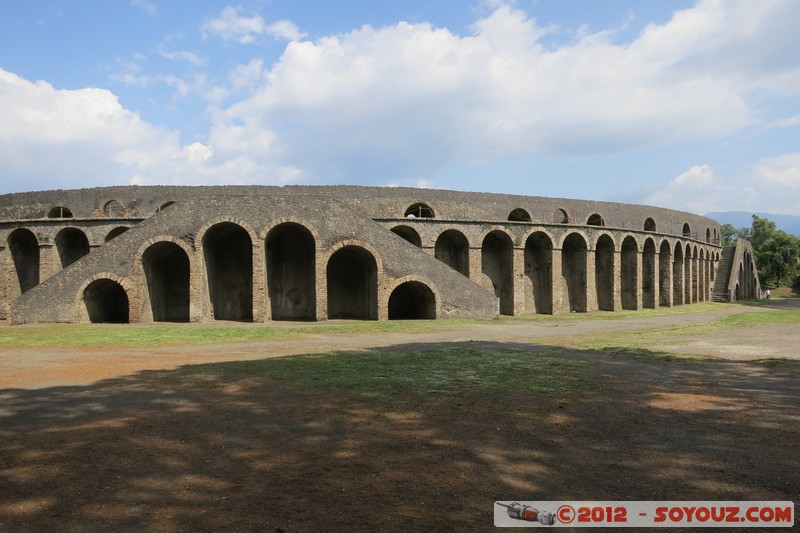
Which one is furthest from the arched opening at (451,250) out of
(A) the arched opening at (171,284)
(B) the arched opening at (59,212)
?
(B) the arched opening at (59,212)

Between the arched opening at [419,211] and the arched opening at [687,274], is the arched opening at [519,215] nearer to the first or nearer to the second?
the arched opening at [419,211]

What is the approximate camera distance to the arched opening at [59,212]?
2747 cm

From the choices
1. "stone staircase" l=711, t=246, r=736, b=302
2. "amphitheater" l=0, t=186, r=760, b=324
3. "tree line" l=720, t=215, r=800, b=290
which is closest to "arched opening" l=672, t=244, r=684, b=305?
"amphitheater" l=0, t=186, r=760, b=324

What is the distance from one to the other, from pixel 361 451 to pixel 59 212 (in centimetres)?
3009

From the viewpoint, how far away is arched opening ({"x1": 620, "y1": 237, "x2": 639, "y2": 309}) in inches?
1200

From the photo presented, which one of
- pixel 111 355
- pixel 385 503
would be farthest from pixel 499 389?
pixel 111 355

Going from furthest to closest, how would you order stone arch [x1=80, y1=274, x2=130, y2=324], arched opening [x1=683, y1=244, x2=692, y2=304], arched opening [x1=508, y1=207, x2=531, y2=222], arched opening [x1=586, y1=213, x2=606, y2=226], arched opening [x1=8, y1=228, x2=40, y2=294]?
1. arched opening [x1=683, y1=244, x2=692, y2=304]
2. arched opening [x1=586, y1=213, x2=606, y2=226]
3. arched opening [x1=508, y1=207, x2=531, y2=222]
4. arched opening [x1=8, y1=228, x2=40, y2=294]
5. stone arch [x1=80, y1=274, x2=130, y2=324]

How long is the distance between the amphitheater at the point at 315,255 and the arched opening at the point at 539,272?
0.11 metres

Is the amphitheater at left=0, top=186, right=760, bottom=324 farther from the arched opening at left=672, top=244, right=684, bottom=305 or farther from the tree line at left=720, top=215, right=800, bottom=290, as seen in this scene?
the tree line at left=720, top=215, right=800, bottom=290

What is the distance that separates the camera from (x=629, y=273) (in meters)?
31.1

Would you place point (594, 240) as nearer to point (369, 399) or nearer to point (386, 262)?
point (386, 262)

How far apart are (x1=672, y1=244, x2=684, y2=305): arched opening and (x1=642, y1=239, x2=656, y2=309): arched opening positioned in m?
3.85

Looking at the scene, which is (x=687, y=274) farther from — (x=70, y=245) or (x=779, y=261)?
(x=70, y=245)

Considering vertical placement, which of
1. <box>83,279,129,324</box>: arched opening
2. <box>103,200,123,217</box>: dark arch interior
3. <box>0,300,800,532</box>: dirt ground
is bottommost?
<box>0,300,800,532</box>: dirt ground
